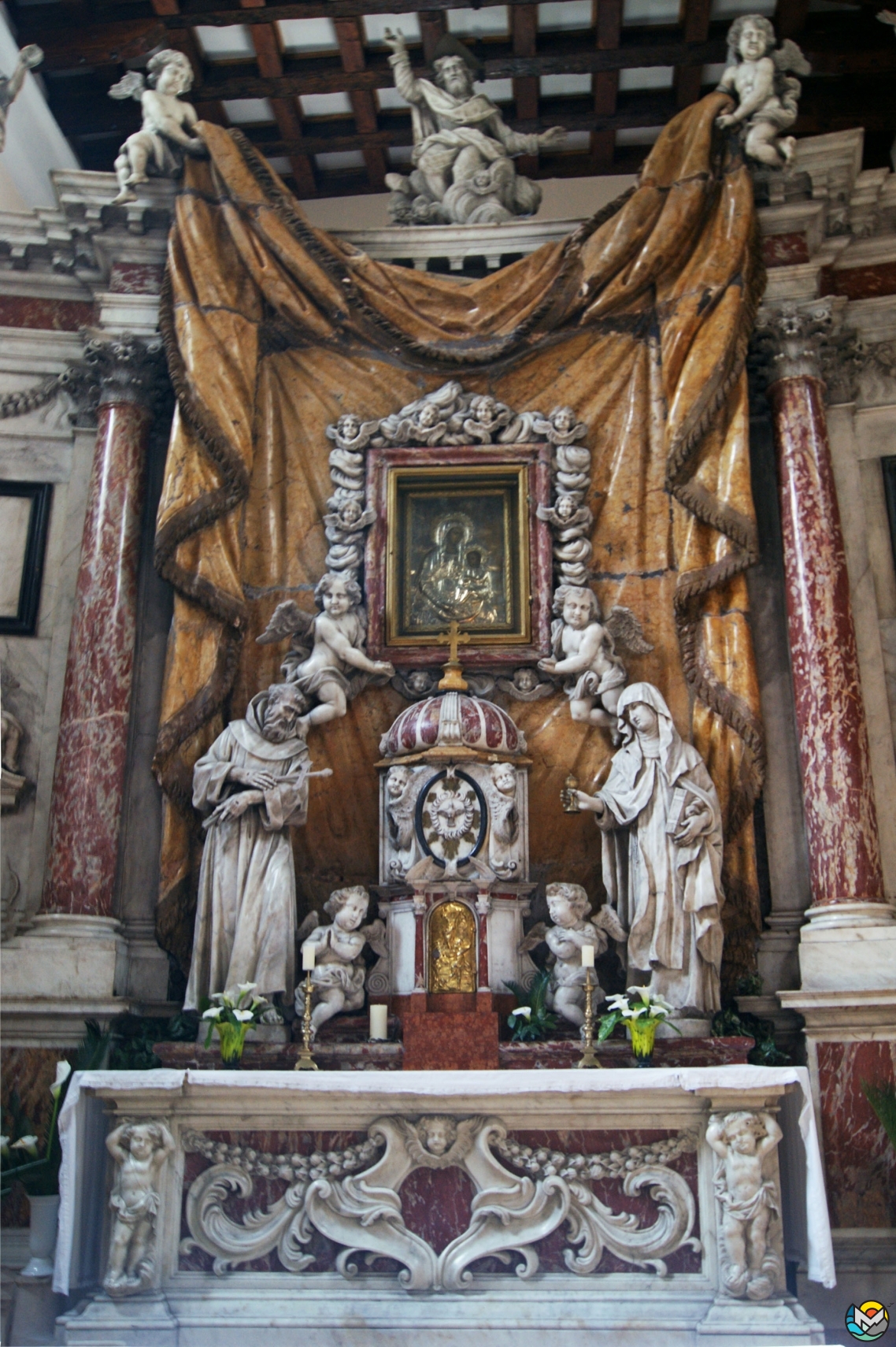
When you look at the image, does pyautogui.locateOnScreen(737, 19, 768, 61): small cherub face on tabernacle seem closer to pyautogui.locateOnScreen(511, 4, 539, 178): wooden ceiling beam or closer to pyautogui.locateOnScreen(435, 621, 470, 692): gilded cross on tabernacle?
pyautogui.locateOnScreen(511, 4, 539, 178): wooden ceiling beam

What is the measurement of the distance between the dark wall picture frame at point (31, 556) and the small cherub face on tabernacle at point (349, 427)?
1676mm

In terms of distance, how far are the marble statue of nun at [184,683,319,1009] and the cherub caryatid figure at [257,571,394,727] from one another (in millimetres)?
239

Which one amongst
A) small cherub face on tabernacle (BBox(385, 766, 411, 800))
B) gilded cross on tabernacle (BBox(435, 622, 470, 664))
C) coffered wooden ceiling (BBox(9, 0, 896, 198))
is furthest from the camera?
coffered wooden ceiling (BBox(9, 0, 896, 198))

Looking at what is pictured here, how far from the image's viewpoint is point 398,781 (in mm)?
6797

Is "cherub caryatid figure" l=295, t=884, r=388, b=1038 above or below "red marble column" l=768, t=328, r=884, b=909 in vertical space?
below

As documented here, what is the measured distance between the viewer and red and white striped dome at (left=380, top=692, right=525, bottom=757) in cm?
673

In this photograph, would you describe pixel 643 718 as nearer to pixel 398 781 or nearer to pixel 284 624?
pixel 398 781

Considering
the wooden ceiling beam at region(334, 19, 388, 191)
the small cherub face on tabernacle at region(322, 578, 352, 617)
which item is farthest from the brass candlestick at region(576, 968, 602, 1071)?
the wooden ceiling beam at region(334, 19, 388, 191)

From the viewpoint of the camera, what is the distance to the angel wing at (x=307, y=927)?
6.66 metres

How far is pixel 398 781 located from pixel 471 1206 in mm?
2168

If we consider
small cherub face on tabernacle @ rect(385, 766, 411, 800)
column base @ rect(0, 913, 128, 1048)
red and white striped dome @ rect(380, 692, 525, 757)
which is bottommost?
column base @ rect(0, 913, 128, 1048)

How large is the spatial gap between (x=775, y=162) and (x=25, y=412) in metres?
4.40

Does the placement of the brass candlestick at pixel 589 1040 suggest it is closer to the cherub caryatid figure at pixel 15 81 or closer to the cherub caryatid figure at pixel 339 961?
the cherub caryatid figure at pixel 339 961

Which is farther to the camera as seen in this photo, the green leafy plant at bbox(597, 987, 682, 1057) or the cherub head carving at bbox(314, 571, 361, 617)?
the cherub head carving at bbox(314, 571, 361, 617)
